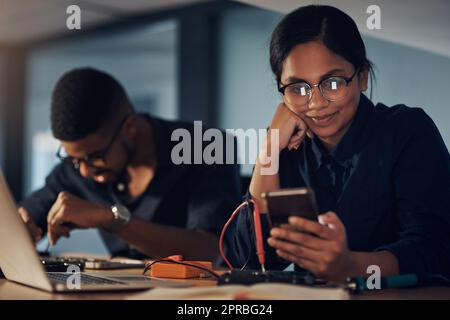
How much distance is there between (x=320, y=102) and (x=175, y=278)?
0.46 meters

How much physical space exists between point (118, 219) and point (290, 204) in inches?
36.4

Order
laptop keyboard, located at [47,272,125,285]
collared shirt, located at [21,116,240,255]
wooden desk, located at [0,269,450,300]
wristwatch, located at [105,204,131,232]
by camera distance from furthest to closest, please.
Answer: collared shirt, located at [21,116,240,255], wristwatch, located at [105,204,131,232], laptop keyboard, located at [47,272,125,285], wooden desk, located at [0,269,450,300]

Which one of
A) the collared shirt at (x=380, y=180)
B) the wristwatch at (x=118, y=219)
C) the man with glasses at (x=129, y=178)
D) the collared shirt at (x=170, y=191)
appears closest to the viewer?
the collared shirt at (x=380, y=180)

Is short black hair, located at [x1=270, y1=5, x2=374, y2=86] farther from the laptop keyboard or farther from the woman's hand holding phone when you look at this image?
the laptop keyboard

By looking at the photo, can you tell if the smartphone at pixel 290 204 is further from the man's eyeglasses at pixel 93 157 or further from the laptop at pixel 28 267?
the man's eyeglasses at pixel 93 157

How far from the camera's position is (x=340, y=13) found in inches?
54.2

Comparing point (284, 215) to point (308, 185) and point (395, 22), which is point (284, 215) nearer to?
point (308, 185)

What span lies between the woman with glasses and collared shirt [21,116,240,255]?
62 centimetres

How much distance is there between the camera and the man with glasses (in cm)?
190

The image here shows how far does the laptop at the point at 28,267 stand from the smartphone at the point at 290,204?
215 millimetres

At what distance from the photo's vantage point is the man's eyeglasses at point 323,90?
132cm

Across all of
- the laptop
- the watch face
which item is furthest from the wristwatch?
the laptop

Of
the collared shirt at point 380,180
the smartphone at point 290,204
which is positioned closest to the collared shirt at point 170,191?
the collared shirt at point 380,180

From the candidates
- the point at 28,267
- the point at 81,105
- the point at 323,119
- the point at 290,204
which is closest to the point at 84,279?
the point at 28,267
